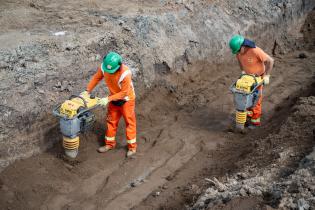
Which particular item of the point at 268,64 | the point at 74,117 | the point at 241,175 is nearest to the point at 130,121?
the point at 74,117

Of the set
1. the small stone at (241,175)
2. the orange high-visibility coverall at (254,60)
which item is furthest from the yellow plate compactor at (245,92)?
the small stone at (241,175)

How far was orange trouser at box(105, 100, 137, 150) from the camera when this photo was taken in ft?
23.7

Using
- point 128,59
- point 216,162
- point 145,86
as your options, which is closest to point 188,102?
point 145,86

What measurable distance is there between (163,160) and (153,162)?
0.18 m

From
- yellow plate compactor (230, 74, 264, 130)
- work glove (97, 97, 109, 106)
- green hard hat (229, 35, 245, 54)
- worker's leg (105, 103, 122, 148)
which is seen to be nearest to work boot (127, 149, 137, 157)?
worker's leg (105, 103, 122, 148)

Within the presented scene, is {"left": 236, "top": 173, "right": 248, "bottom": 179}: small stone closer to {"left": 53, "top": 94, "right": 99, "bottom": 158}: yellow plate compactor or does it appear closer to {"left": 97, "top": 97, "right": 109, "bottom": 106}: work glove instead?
{"left": 97, "top": 97, "right": 109, "bottom": 106}: work glove

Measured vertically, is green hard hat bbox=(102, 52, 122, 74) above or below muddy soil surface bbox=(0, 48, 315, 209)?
above

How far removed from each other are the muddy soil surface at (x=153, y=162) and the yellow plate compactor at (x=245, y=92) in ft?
1.74

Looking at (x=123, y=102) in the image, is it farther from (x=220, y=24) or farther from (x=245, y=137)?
(x=220, y=24)

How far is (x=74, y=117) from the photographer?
661 centimetres

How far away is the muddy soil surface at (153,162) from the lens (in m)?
6.54

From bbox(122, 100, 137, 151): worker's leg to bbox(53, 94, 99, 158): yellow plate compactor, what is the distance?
564 mm

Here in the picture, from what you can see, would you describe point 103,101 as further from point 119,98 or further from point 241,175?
point 241,175

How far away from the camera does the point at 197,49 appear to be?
10.3 metres
